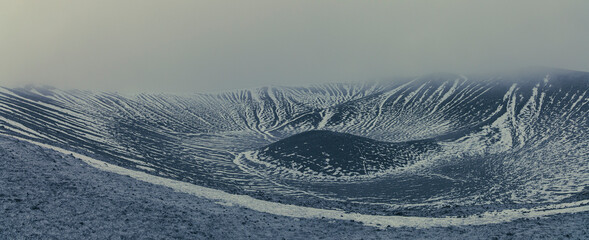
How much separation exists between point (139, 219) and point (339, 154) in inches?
2117

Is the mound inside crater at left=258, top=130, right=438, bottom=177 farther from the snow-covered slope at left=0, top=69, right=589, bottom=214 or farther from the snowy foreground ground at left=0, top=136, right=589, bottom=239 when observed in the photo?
the snowy foreground ground at left=0, top=136, right=589, bottom=239

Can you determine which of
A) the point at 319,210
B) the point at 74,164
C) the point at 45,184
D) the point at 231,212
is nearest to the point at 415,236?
the point at 319,210

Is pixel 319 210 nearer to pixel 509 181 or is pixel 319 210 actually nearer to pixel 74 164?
pixel 74 164

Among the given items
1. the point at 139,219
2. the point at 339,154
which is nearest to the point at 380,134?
the point at 339,154

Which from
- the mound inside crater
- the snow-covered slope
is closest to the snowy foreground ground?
the snow-covered slope

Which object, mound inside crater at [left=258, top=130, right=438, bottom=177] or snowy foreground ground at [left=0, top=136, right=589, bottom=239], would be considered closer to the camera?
snowy foreground ground at [left=0, top=136, right=589, bottom=239]

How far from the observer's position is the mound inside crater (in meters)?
67.9

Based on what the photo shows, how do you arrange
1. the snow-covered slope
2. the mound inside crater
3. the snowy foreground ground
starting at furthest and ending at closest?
the mound inside crater < the snow-covered slope < the snowy foreground ground

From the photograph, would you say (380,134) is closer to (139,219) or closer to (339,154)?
(339,154)

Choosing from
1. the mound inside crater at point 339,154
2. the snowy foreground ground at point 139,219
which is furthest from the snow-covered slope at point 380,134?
the snowy foreground ground at point 139,219

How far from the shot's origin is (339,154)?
73188 millimetres

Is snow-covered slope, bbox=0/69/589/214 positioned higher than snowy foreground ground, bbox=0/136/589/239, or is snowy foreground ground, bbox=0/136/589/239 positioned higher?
snowy foreground ground, bbox=0/136/589/239

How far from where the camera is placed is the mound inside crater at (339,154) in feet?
223

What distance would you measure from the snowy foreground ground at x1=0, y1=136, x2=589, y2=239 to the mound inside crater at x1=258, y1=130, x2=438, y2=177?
3997 cm
